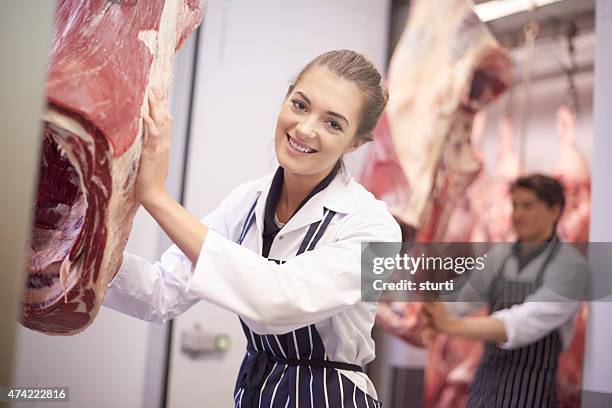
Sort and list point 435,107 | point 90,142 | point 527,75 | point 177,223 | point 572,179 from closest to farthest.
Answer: point 90,142 → point 177,223 → point 572,179 → point 527,75 → point 435,107

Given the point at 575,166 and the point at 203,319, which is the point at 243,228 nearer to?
the point at 203,319

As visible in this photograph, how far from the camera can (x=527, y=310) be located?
5.61ft

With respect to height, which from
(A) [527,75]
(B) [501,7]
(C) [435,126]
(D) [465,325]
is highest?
(B) [501,7]

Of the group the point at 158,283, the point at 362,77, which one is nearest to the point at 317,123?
the point at 362,77

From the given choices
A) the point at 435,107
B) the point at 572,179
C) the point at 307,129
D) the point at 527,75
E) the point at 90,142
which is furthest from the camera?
the point at 435,107

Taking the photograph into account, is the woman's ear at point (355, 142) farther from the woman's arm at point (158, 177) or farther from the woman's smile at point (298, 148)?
the woman's arm at point (158, 177)

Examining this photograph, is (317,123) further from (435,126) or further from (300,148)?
(435,126)

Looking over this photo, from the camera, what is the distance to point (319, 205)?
4.45 feet

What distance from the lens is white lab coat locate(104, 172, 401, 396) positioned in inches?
43.6

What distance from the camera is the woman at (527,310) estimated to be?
1.70 metres

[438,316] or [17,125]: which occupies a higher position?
[17,125]

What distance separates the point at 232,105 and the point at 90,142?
795 millimetres

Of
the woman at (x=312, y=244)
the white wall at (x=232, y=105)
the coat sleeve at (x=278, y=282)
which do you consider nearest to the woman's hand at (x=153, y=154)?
the coat sleeve at (x=278, y=282)

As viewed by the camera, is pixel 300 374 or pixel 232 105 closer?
pixel 300 374
